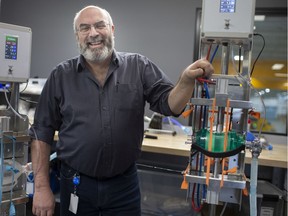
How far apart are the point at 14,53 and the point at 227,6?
930mm

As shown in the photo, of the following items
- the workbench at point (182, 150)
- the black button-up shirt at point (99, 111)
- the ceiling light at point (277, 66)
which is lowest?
the workbench at point (182, 150)

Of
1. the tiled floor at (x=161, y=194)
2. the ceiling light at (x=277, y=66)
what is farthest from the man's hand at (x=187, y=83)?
the ceiling light at (x=277, y=66)

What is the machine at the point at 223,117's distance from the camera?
1.02 meters

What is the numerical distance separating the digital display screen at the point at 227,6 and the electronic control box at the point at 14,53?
87cm

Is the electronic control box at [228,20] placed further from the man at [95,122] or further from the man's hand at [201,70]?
the man at [95,122]

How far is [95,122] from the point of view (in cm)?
143

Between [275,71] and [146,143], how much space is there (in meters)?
1.52

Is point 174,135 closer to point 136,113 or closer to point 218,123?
→ point 136,113

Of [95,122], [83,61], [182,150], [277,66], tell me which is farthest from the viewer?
[277,66]

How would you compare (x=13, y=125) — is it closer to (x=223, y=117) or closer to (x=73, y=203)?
(x=73, y=203)

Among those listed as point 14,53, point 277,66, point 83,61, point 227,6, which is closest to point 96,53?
point 83,61

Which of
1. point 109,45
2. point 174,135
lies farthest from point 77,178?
point 174,135

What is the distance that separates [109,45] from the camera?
4.94ft

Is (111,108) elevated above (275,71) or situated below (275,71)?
below
